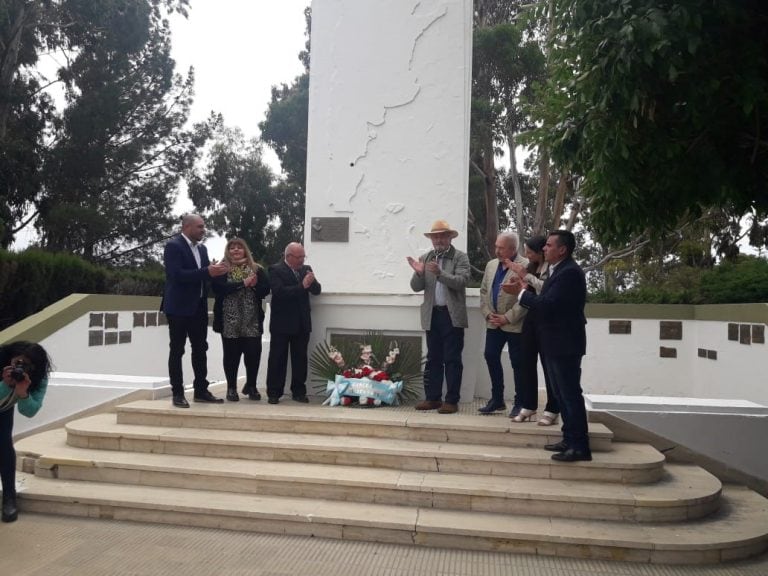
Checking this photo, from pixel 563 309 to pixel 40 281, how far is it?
7529 millimetres

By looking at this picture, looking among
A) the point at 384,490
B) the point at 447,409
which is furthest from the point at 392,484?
the point at 447,409

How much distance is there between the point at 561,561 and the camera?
3.73 metres

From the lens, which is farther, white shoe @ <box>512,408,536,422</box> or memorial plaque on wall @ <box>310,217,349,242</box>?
memorial plaque on wall @ <box>310,217,349,242</box>

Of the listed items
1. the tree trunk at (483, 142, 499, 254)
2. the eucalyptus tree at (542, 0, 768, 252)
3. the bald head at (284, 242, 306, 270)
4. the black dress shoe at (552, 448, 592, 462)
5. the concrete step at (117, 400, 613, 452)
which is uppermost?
the tree trunk at (483, 142, 499, 254)

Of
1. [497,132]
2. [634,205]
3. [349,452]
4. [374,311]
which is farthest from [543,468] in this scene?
[497,132]

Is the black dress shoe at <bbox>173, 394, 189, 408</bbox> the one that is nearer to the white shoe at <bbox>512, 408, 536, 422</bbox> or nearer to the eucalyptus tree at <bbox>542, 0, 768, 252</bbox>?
the white shoe at <bbox>512, 408, 536, 422</bbox>

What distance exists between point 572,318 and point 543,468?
1.07 meters

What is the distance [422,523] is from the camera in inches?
155

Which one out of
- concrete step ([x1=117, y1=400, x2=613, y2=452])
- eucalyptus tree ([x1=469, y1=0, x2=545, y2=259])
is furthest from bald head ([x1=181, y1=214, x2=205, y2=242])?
eucalyptus tree ([x1=469, y1=0, x2=545, y2=259])

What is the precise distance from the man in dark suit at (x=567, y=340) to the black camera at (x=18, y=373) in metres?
3.28

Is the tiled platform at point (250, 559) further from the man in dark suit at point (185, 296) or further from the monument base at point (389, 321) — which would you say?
the monument base at point (389, 321)

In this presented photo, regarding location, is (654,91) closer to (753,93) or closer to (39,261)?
(753,93)

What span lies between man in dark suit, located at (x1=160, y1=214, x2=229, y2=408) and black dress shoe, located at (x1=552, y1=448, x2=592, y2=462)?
122 inches

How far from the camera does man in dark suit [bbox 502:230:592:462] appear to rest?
447cm
